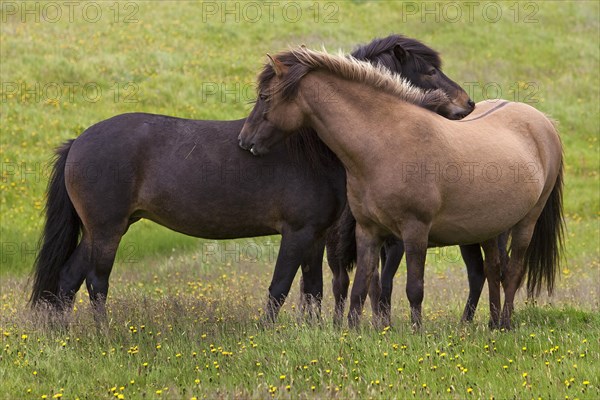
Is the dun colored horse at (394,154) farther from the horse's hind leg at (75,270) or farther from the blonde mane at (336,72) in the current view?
the horse's hind leg at (75,270)

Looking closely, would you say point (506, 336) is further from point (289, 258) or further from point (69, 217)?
point (69, 217)

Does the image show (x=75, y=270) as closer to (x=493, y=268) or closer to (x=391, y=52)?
(x=391, y=52)

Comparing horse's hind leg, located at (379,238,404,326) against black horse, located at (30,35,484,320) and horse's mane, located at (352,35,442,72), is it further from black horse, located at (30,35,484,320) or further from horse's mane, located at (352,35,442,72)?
horse's mane, located at (352,35,442,72)

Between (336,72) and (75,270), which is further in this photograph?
(75,270)

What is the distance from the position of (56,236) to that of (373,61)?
3.65 metres

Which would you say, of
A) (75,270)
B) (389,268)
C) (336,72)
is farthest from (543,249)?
(75,270)

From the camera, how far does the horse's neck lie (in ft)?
22.2

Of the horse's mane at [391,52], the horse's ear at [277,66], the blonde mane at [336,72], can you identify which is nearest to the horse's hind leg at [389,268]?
the blonde mane at [336,72]

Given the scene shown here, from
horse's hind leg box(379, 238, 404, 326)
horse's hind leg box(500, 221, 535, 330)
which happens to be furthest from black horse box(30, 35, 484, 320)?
horse's hind leg box(500, 221, 535, 330)

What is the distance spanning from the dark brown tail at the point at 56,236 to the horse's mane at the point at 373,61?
2.38 m

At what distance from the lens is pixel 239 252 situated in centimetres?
1292

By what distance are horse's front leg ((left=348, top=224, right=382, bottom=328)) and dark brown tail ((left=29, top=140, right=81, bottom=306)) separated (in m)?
3.08

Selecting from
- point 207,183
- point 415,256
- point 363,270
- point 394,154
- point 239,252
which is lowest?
point 239,252

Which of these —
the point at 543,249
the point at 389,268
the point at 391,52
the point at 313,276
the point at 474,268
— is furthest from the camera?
the point at 474,268
